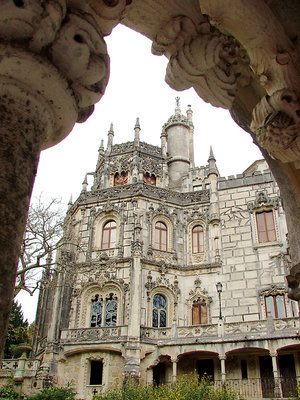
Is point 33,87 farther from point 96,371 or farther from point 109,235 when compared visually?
point 109,235

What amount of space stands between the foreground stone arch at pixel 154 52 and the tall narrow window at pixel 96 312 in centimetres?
2139

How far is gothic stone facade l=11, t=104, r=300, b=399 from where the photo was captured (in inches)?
840

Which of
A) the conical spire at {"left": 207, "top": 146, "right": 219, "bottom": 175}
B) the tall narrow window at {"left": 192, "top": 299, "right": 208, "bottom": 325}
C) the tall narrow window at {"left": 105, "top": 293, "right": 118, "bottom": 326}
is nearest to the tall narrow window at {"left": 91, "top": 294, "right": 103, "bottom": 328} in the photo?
the tall narrow window at {"left": 105, "top": 293, "right": 118, "bottom": 326}

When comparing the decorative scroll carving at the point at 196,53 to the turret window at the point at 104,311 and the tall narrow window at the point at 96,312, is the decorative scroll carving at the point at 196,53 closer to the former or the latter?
the turret window at the point at 104,311

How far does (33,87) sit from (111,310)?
23.0m

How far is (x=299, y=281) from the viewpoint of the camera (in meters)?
3.97

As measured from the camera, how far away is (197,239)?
26.9 m

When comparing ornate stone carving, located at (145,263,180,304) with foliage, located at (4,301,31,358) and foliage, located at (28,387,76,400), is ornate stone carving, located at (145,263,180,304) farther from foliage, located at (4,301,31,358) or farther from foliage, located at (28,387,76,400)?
foliage, located at (4,301,31,358)

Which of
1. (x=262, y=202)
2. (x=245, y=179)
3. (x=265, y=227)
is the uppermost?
(x=245, y=179)

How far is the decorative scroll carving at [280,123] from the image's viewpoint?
10.8ft

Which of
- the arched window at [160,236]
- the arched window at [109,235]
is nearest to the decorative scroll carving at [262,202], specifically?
the arched window at [160,236]

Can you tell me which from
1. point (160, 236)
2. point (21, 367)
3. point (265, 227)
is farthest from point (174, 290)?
point (21, 367)

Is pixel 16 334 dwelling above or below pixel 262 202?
below

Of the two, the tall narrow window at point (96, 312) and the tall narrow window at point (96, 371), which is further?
the tall narrow window at point (96, 312)
